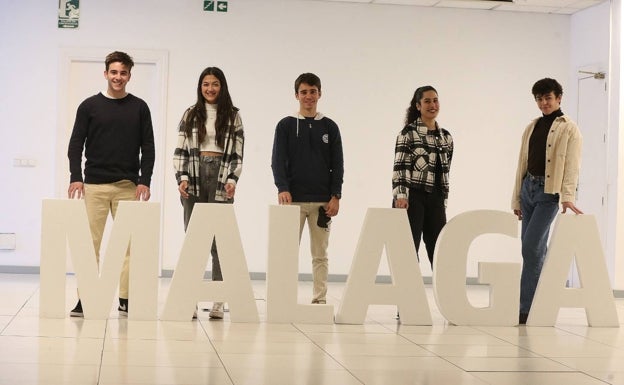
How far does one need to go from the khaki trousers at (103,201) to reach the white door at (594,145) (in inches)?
186

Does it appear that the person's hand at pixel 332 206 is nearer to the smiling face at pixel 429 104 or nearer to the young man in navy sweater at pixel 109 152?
the smiling face at pixel 429 104

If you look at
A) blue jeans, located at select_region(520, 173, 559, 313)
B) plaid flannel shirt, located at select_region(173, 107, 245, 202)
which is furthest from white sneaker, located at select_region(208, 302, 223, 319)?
blue jeans, located at select_region(520, 173, 559, 313)

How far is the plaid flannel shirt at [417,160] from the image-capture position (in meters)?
5.75

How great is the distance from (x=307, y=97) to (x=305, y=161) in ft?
1.28

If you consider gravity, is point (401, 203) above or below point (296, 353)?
above

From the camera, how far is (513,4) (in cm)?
905

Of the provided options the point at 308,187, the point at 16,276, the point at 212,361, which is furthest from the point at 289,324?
the point at 16,276

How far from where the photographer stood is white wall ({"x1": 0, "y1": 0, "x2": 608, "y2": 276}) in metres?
8.83

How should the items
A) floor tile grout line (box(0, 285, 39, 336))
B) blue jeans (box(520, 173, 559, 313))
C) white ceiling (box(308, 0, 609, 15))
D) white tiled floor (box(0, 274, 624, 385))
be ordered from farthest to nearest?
white ceiling (box(308, 0, 609, 15)), blue jeans (box(520, 173, 559, 313)), floor tile grout line (box(0, 285, 39, 336)), white tiled floor (box(0, 274, 624, 385))

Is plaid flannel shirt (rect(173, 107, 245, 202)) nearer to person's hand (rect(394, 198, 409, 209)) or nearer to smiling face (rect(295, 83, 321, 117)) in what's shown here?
smiling face (rect(295, 83, 321, 117))

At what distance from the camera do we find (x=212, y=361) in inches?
157

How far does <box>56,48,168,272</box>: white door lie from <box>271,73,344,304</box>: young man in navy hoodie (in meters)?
3.38

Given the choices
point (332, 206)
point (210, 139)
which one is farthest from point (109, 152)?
point (332, 206)

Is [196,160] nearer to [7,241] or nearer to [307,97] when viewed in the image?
[307,97]
